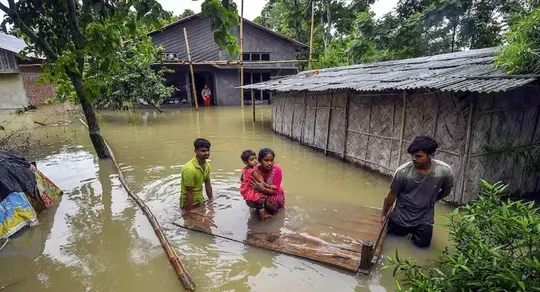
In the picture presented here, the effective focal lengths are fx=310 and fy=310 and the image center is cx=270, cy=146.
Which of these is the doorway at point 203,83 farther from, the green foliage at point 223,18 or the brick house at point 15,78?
the green foliage at point 223,18

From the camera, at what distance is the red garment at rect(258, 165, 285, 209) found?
15.0ft

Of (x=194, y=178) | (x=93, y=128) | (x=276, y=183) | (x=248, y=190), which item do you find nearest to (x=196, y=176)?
(x=194, y=178)

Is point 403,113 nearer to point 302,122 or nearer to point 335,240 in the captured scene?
point 335,240

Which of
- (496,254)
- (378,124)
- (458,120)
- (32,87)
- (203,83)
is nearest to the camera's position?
(496,254)

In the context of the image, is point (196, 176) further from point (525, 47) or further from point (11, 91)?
point (11, 91)

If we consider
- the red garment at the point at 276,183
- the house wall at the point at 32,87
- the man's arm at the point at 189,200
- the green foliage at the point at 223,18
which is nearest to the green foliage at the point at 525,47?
the red garment at the point at 276,183

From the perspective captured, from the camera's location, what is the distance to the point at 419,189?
12.3 feet

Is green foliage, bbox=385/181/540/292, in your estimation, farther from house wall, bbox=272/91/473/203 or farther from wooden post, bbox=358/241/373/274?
house wall, bbox=272/91/473/203

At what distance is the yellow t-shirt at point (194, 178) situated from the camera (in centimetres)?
465

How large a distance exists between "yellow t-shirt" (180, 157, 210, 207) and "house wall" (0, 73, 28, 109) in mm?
19899

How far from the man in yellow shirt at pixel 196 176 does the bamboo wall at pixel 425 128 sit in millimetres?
4046

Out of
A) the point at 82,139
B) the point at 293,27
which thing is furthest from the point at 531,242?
the point at 293,27

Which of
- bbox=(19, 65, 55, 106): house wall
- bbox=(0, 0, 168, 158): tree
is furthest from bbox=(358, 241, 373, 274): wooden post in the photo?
bbox=(19, 65, 55, 106): house wall

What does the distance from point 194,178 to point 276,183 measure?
126 centimetres
